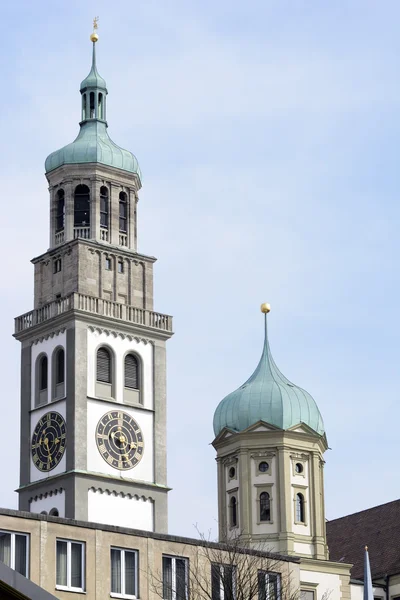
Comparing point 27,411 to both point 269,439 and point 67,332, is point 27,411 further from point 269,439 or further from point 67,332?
point 269,439

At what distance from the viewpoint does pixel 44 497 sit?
302ft

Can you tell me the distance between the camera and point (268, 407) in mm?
93562

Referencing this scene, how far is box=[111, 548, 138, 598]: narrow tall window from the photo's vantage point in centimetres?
5897

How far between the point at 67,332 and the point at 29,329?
3.21 m

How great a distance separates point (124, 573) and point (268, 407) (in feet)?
114

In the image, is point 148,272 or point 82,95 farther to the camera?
point 82,95

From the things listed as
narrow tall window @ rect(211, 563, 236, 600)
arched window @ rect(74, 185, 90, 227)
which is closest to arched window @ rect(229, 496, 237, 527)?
arched window @ rect(74, 185, 90, 227)

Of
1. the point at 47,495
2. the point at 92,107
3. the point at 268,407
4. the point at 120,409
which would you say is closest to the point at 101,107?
the point at 92,107

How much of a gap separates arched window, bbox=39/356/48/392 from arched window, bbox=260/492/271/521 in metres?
12.4

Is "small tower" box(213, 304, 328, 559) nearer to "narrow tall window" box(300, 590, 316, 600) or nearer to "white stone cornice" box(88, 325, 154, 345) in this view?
"narrow tall window" box(300, 590, 316, 600)

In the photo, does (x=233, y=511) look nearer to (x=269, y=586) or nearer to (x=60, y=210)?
(x=60, y=210)

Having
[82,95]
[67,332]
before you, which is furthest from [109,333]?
[82,95]

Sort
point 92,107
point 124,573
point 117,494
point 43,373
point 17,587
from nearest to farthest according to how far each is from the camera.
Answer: point 17,587, point 124,573, point 117,494, point 43,373, point 92,107

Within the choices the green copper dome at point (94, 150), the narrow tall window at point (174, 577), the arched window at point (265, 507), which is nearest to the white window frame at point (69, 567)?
the narrow tall window at point (174, 577)
